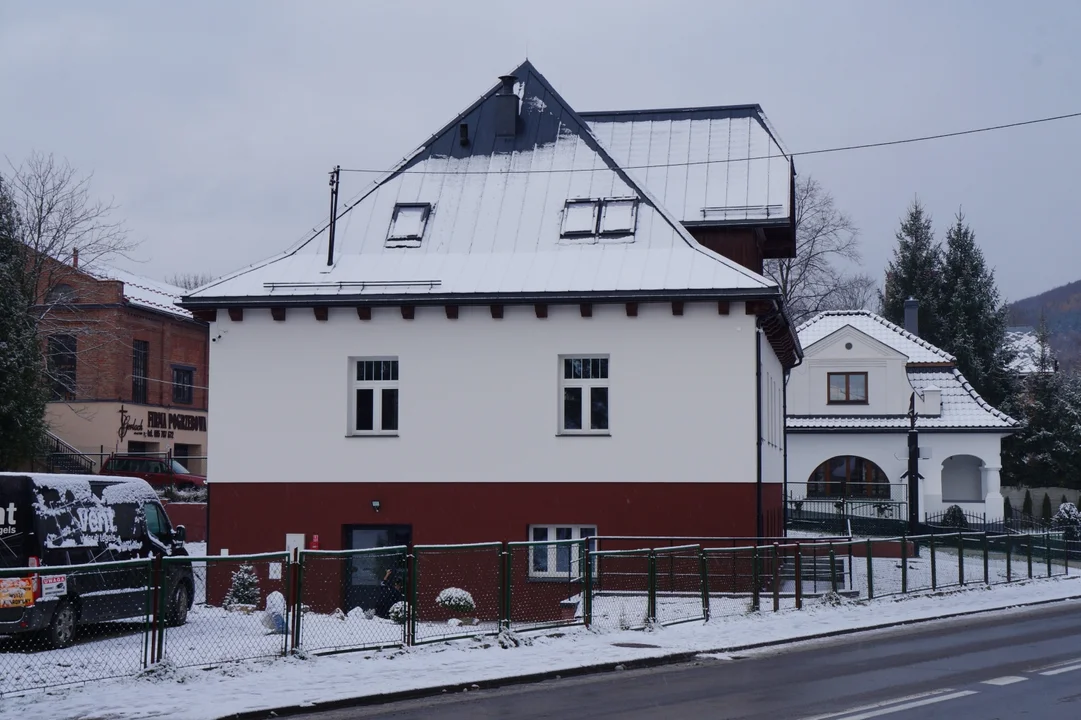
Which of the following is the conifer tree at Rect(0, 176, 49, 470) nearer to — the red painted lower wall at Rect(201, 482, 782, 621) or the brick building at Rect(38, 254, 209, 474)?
the brick building at Rect(38, 254, 209, 474)

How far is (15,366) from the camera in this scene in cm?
3712

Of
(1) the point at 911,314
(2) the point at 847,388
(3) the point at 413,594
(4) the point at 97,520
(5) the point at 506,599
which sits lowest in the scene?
(5) the point at 506,599

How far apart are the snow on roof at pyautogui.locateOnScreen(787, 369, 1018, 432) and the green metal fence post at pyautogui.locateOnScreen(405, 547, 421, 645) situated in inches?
1404

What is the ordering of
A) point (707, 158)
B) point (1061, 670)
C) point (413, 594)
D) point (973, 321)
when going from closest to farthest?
point (1061, 670), point (413, 594), point (707, 158), point (973, 321)

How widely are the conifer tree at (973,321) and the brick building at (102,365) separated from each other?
131ft

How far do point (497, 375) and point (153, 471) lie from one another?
21280mm

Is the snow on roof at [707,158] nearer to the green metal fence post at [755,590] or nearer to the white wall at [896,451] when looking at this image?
the green metal fence post at [755,590]

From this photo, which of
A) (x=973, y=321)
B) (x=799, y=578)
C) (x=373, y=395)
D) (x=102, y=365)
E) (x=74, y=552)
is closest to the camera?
(x=74, y=552)

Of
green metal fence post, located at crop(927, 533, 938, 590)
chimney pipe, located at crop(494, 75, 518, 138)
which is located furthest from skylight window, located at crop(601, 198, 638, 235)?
green metal fence post, located at crop(927, 533, 938, 590)

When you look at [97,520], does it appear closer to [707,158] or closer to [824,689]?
[824,689]

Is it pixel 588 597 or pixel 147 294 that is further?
pixel 147 294

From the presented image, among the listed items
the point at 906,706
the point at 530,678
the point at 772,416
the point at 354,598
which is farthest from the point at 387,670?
the point at 772,416

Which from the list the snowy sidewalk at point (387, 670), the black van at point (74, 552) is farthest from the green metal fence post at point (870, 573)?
the black van at point (74, 552)

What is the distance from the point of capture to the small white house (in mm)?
50375
